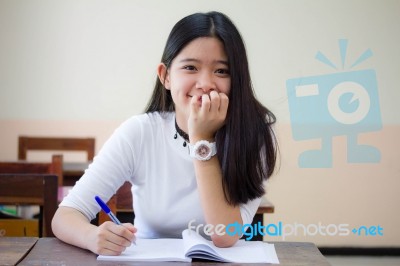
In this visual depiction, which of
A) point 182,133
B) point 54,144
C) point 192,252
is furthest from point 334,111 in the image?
point 192,252

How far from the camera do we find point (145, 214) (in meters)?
1.32

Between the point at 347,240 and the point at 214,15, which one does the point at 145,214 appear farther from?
the point at 347,240

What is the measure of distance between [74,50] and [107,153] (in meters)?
2.68

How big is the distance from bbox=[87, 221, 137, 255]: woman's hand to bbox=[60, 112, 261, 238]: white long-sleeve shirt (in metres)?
0.20

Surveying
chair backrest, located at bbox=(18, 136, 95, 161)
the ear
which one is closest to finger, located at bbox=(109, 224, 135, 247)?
the ear

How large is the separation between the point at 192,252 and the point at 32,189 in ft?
2.37

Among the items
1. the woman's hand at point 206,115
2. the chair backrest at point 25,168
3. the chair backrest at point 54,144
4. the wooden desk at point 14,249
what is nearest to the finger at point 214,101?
the woman's hand at point 206,115

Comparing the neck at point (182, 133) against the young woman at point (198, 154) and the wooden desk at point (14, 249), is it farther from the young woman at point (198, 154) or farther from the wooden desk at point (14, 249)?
the wooden desk at point (14, 249)

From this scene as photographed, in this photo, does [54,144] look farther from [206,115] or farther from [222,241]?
[222,241]

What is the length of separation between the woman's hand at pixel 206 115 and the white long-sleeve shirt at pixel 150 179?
113 millimetres

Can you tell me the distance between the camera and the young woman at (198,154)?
48.2 inches

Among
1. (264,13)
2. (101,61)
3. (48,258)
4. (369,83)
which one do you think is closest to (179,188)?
(48,258)

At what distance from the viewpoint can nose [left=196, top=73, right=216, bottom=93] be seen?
1.23 meters

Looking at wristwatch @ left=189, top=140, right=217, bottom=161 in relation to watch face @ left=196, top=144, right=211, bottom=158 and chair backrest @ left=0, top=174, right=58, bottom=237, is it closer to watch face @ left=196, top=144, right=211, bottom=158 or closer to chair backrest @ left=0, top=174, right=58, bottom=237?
watch face @ left=196, top=144, right=211, bottom=158
